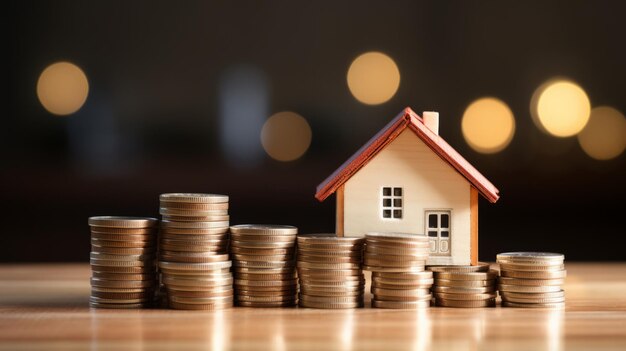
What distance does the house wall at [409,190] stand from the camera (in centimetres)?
502

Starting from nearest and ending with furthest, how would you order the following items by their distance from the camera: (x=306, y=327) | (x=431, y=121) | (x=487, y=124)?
(x=306, y=327) → (x=431, y=121) → (x=487, y=124)

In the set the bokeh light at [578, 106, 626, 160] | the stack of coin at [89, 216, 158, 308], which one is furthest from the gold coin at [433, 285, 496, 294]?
the bokeh light at [578, 106, 626, 160]

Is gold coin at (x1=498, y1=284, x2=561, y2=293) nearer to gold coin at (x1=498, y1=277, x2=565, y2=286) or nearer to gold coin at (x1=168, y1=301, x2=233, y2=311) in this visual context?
gold coin at (x1=498, y1=277, x2=565, y2=286)

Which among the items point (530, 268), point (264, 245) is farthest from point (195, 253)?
point (530, 268)

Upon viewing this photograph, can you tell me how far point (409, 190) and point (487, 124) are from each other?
11.5 ft

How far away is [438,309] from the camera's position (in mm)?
4871

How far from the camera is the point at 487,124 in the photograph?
8375 millimetres

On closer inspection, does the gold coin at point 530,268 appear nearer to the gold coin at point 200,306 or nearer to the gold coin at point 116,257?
the gold coin at point 200,306

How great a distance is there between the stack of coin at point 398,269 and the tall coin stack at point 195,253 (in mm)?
666

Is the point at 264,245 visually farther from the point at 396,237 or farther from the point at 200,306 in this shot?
the point at 396,237

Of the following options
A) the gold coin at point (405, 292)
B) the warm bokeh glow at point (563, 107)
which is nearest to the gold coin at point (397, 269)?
the gold coin at point (405, 292)

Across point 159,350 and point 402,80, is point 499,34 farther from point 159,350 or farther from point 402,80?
point 159,350

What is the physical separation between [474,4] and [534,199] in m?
1.65

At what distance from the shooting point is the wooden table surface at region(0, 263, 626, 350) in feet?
12.9
